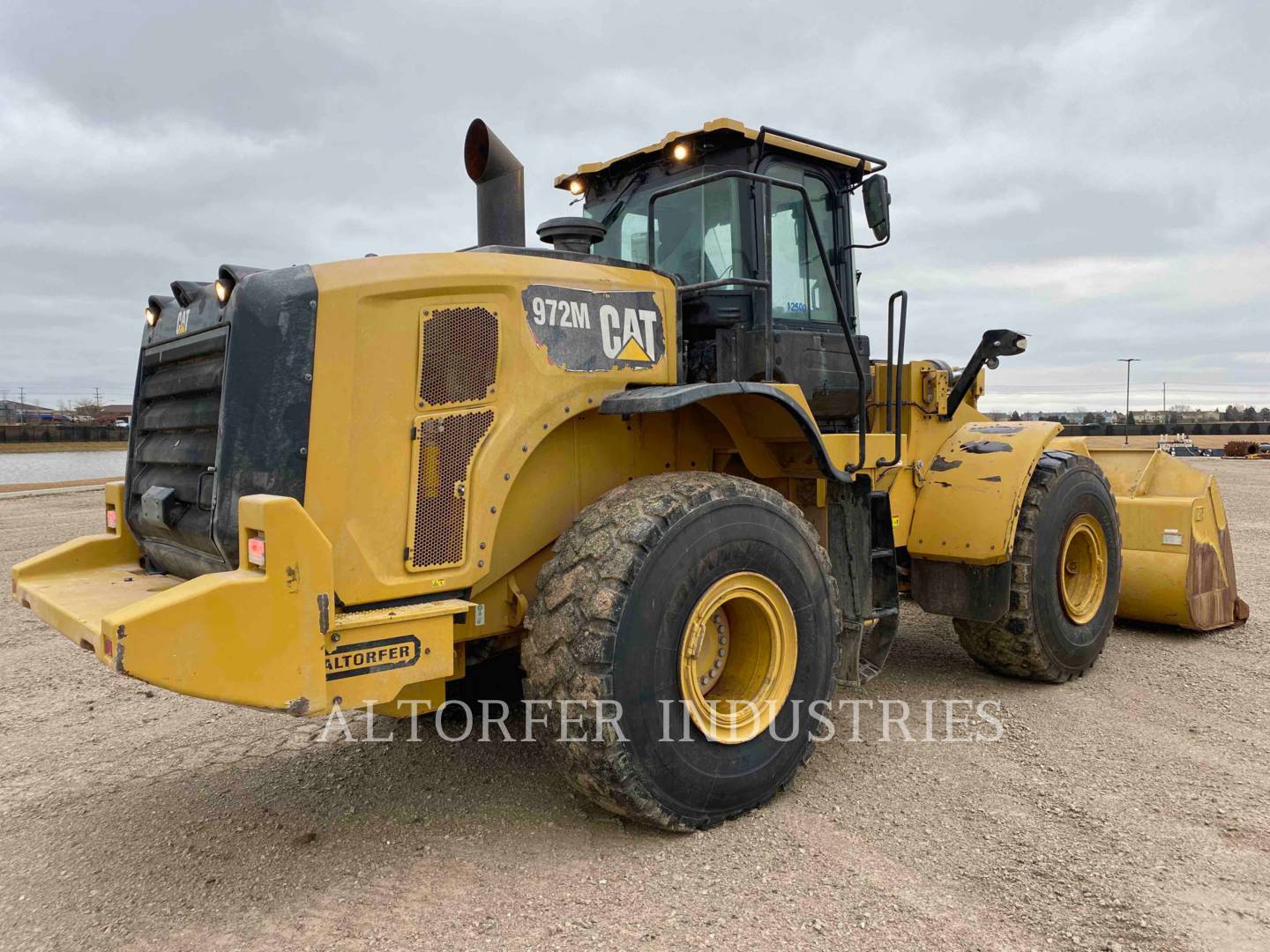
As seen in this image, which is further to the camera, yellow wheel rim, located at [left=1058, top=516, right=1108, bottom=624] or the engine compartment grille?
yellow wheel rim, located at [left=1058, top=516, right=1108, bottom=624]

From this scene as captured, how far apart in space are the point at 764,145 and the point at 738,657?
8.21ft

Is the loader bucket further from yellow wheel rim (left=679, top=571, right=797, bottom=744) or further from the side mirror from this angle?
yellow wheel rim (left=679, top=571, right=797, bottom=744)

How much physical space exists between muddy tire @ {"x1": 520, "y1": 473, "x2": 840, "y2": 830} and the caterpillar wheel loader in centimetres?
1

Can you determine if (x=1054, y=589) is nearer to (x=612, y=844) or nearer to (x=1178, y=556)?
(x=1178, y=556)

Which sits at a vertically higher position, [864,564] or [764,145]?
[764,145]

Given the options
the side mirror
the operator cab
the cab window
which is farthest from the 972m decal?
the side mirror

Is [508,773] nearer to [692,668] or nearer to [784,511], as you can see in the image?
[692,668]

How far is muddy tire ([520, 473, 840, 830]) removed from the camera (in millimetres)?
3111

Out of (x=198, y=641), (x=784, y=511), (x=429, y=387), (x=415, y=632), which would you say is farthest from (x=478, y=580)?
(x=784, y=511)

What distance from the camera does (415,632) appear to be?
9.93 feet

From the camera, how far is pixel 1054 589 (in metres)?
5.22

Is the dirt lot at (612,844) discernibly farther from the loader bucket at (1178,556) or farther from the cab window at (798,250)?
the cab window at (798,250)

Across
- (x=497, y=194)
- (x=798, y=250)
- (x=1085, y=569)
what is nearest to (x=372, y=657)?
(x=497, y=194)

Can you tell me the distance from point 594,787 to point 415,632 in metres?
0.81
